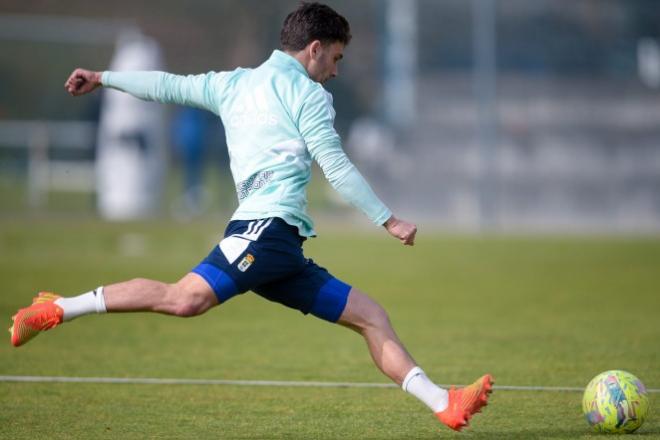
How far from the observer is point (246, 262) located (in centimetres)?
573

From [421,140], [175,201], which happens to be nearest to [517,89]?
[421,140]

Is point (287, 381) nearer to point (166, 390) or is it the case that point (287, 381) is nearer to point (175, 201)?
point (166, 390)

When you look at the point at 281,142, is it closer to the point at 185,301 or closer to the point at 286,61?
the point at 286,61

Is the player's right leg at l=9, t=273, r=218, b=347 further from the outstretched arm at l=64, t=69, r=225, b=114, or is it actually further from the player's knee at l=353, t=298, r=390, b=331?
the outstretched arm at l=64, t=69, r=225, b=114

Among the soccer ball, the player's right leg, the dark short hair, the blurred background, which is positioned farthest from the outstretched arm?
the blurred background

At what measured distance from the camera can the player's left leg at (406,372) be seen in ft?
18.4

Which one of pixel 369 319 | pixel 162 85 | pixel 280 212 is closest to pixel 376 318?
pixel 369 319

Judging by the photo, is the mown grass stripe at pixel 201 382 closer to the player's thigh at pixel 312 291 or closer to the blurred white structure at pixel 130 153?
the player's thigh at pixel 312 291

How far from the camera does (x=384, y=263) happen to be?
19.5 metres

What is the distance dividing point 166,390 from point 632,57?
97.2 feet

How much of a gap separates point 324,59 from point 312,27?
0.17m

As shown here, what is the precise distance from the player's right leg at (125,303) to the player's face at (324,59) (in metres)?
1.21

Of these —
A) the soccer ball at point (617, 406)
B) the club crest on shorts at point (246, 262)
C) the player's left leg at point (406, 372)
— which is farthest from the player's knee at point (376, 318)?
the soccer ball at point (617, 406)

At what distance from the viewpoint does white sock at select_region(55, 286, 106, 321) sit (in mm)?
5664
